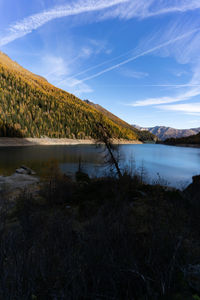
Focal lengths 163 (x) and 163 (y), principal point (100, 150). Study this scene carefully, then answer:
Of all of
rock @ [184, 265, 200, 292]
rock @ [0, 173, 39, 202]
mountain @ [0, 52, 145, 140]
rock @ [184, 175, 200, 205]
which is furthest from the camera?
mountain @ [0, 52, 145, 140]

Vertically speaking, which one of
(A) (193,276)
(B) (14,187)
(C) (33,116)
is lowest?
(B) (14,187)

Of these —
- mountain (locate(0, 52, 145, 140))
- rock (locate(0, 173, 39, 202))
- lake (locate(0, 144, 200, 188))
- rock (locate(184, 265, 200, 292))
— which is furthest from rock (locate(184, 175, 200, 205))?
mountain (locate(0, 52, 145, 140))

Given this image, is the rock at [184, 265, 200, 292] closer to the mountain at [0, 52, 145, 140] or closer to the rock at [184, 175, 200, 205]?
the rock at [184, 175, 200, 205]

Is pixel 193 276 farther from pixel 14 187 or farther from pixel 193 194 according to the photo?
pixel 14 187

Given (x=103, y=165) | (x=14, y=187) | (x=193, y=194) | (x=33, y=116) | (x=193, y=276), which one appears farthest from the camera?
(x=33, y=116)

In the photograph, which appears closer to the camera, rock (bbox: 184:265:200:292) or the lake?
rock (bbox: 184:265:200:292)

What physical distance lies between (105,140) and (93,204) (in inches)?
347

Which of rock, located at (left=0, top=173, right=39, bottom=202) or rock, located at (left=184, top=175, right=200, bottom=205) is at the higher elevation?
rock, located at (left=184, top=175, right=200, bottom=205)

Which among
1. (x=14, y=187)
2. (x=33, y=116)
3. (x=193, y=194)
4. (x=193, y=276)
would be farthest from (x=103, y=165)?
(x=33, y=116)

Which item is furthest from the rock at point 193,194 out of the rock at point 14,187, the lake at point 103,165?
the rock at point 14,187

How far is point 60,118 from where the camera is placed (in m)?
138

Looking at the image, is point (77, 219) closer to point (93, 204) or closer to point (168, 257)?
point (93, 204)

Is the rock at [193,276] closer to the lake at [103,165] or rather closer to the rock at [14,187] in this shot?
the lake at [103,165]

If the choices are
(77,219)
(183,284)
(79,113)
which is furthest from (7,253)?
(79,113)
